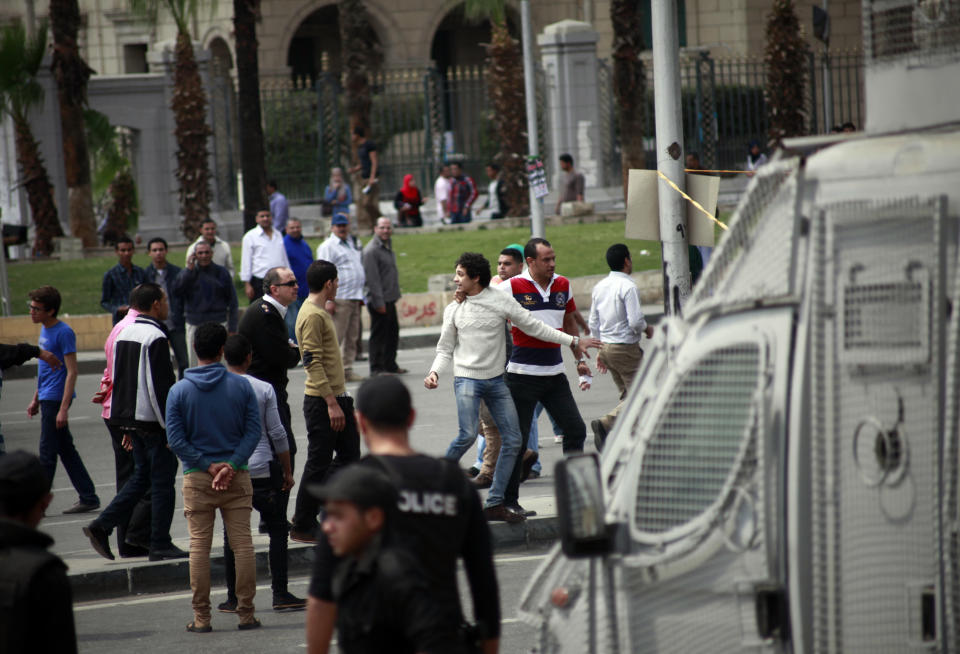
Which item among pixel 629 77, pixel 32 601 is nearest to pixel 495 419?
pixel 32 601

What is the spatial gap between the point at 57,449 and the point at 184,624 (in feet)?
9.75

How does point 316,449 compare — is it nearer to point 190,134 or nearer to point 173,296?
point 173,296

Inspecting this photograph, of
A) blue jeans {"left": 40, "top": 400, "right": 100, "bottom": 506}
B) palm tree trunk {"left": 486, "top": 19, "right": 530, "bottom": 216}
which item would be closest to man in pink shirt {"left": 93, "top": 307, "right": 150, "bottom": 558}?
blue jeans {"left": 40, "top": 400, "right": 100, "bottom": 506}

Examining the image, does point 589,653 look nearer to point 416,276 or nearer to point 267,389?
point 267,389

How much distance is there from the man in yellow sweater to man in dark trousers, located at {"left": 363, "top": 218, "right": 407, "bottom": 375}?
21.2 ft

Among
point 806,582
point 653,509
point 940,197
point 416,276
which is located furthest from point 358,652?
point 416,276

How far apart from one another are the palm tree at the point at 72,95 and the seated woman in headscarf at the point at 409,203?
6.11 meters

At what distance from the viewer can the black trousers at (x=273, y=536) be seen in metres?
7.16

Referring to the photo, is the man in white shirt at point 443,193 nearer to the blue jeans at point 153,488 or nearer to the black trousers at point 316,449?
the black trousers at point 316,449

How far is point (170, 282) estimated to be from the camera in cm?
1364

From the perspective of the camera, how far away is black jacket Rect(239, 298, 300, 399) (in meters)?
8.29

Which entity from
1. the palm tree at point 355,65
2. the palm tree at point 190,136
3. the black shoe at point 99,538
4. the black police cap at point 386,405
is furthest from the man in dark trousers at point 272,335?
the palm tree at point 190,136

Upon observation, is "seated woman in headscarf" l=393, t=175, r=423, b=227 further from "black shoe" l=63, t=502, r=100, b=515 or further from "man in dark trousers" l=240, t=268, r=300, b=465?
"man in dark trousers" l=240, t=268, r=300, b=465

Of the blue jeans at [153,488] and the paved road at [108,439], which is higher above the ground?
the blue jeans at [153,488]
